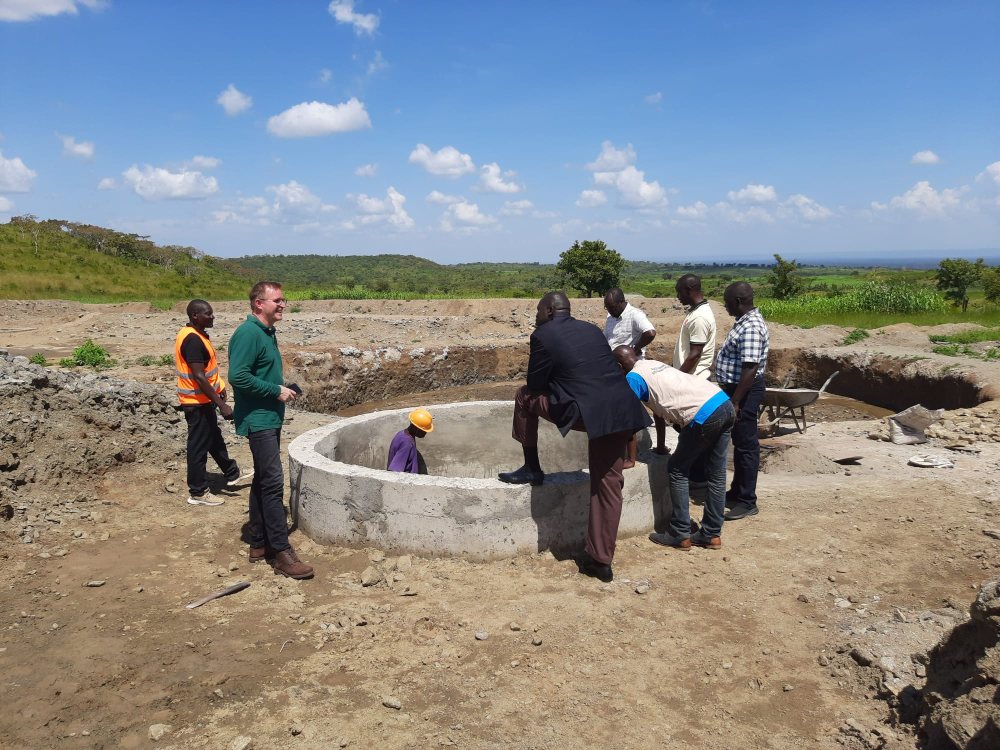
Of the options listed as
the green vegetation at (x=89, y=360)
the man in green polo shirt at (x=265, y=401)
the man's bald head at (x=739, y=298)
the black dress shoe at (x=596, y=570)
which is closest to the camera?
the man in green polo shirt at (x=265, y=401)

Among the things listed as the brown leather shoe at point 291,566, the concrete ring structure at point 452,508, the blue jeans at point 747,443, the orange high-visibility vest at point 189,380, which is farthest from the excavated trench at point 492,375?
the brown leather shoe at point 291,566

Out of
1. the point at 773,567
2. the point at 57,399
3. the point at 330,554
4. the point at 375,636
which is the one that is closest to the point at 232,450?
the point at 57,399

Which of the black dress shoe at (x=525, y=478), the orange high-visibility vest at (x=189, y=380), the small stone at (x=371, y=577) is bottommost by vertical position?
the small stone at (x=371, y=577)

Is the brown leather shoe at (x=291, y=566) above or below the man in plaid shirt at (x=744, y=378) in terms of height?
below

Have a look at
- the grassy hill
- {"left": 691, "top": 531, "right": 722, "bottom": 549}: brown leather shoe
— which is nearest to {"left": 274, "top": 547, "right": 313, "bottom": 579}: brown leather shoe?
{"left": 691, "top": 531, "right": 722, "bottom": 549}: brown leather shoe

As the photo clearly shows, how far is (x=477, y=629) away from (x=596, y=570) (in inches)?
37.3

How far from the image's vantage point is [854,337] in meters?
15.6

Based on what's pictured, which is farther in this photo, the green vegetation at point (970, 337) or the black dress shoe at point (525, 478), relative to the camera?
the green vegetation at point (970, 337)

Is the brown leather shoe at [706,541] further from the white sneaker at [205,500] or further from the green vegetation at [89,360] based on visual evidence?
the green vegetation at [89,360]

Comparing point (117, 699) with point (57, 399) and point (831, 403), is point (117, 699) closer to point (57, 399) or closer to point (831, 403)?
point (57, 399)

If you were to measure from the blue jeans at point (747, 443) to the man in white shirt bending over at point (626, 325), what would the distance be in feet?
2.59

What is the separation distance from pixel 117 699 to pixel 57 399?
12.4 feet

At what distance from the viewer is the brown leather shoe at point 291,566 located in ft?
13.6

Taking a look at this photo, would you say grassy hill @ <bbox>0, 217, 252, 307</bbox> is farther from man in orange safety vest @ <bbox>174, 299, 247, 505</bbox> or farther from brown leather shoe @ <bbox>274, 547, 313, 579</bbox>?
brown leather shoe @ <bbox>274, 547, 313, 579</bbox>
